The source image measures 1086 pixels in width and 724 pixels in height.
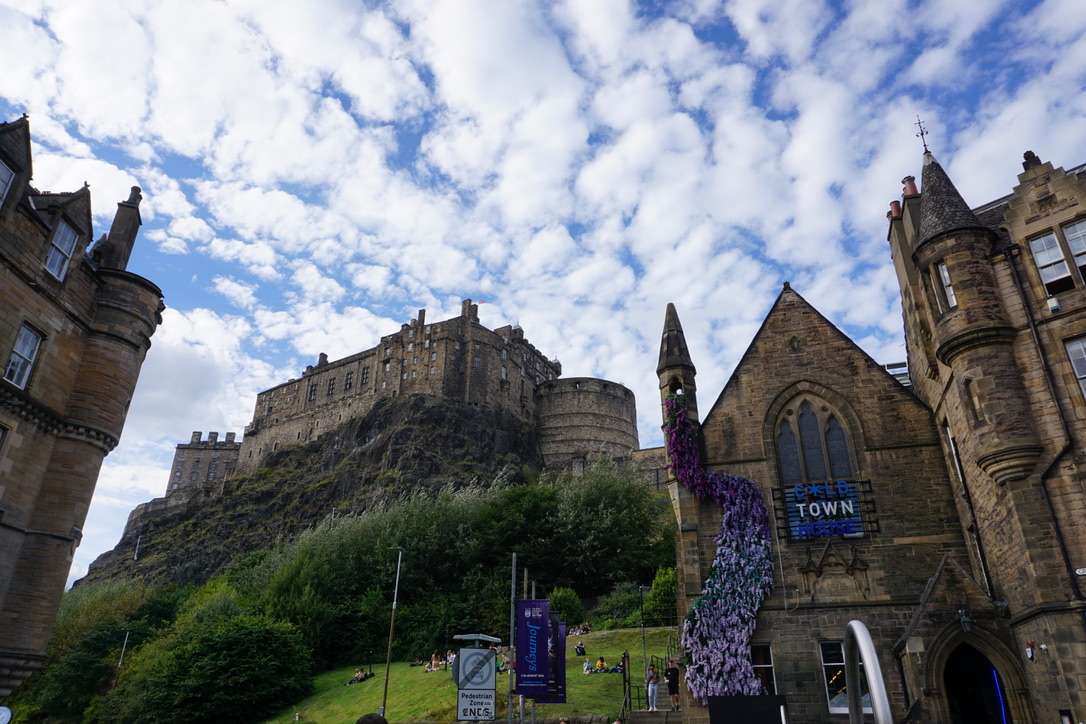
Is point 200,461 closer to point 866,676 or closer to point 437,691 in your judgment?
point 437,691

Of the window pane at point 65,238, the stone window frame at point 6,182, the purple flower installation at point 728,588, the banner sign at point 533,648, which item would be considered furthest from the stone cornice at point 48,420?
the purple flower installation at point 728,588

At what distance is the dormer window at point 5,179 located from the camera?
17.3 meters

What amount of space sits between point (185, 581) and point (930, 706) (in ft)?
235

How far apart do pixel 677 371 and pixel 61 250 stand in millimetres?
17499

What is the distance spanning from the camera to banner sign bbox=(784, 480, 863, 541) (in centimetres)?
2034

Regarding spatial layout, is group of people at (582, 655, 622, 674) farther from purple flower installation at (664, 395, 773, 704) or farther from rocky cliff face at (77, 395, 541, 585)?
rocky cliff face at (77, 395, 541, 585)

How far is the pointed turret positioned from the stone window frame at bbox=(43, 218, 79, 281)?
55.6ft

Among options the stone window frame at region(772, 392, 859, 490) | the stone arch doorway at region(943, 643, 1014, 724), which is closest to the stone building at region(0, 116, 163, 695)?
the stone window frame at region(772, 392, 859, 490)

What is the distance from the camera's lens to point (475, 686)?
45.4ft

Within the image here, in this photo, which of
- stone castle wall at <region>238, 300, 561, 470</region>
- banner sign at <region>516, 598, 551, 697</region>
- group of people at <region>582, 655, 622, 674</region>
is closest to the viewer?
banner sign at <region>516, 598, 551, 697</region>

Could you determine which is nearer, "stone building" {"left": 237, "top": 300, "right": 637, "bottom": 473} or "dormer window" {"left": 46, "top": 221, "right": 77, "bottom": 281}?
"dormer window" {"left": 46, "top": 221, "right": 77, "bottom": 281}

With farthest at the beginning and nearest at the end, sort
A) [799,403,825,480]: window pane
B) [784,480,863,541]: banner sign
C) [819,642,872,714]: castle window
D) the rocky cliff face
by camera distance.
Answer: the rocky cliff face < [799,403,825,480]: window pane < [784,480,863,541]: banner sign < [819,642,872,714]: castle window

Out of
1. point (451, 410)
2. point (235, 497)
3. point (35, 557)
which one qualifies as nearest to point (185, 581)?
point (235, 497)

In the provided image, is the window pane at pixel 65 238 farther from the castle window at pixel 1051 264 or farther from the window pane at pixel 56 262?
the castle window at pixel 1051 264
